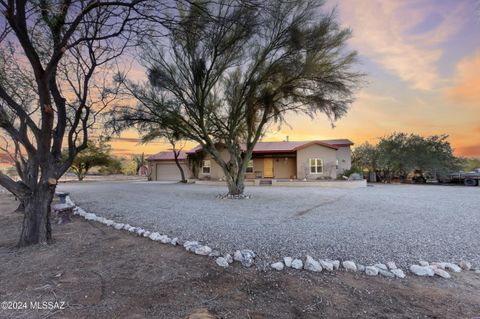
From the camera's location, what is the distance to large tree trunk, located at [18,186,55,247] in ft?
14.7

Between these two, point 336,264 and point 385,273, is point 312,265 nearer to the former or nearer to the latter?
point 336,264

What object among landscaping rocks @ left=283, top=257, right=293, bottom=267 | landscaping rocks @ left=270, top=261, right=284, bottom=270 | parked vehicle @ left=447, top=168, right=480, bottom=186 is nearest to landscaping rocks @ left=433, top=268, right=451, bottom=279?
landscaping rocks @ left=283, top=257, right=293, bottom=267

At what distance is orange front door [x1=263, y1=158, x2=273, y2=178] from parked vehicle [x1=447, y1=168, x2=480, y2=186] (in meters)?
13.7

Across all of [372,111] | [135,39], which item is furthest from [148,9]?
[372,111]

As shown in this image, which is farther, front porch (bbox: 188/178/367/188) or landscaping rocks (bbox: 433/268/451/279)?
front porch (bbox: 188/178/367/188)

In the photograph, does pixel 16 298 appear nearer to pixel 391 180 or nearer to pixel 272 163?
pixel 272 163

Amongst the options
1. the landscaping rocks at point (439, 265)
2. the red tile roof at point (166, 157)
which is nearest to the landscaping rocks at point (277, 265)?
the landscaping rocks at point (439, 265)

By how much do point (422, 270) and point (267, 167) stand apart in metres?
18.4

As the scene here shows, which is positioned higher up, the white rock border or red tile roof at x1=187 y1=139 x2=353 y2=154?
red tile roof at x1=187 y1=139 x2=353 y2=154

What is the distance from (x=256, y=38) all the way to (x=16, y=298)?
962 centimetres

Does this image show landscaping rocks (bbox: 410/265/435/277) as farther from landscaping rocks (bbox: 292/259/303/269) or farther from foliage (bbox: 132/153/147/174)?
foliage (bbox: 132/153/147/174)

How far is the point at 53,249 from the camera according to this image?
4293mm

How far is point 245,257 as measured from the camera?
3.64 meters

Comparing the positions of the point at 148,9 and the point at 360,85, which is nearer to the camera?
the point at 148,9
